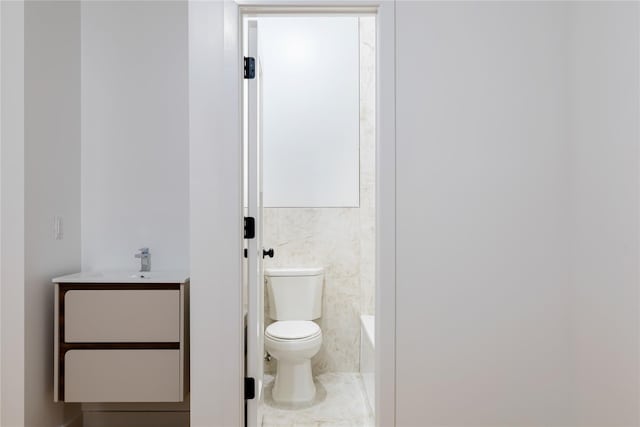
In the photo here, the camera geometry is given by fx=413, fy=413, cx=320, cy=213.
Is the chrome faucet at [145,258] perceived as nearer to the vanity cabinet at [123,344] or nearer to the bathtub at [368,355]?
the vanity cabinet at [123,344]

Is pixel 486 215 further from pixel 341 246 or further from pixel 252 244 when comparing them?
pixel 341 246

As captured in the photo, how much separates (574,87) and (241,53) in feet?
4.69

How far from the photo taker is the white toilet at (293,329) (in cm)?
250

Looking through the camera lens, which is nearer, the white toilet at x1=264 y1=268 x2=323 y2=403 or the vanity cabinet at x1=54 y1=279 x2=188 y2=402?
the vanity cabinet at x1=54 y1=279 x2=188 y2=402

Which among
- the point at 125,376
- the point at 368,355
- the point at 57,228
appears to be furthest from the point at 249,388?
the point at 57,228

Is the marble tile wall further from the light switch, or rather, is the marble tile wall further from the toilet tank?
the light switch

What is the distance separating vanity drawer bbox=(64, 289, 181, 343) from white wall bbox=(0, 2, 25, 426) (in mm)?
231

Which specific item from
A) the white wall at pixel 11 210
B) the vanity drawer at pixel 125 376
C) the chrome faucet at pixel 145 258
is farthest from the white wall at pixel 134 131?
the vanity drawer at pixel 125 376

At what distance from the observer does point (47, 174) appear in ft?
6.70

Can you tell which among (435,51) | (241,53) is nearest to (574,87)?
(435,51)

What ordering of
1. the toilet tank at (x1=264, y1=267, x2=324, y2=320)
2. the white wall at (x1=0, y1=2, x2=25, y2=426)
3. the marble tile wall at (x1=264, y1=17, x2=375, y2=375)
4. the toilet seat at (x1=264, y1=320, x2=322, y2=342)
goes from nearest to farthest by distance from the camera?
the white wall at (x1=0, y1=2, x2=25, y2=426) → the toilet seat at (x1=264, y1=320, x2=322, y2=342) → the toilet tank at (x1=264, y1=267, x2=324, y2=320) → the marble tile wall at (x1=264, y1=17, x2=375, y2=375)

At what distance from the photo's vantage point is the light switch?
2.09 m

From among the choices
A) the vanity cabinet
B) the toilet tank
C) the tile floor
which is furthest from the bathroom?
the toilet tank

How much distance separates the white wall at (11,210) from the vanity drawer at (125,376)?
25cm
